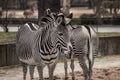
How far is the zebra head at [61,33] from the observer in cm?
903

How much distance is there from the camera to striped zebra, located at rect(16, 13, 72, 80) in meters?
9.12

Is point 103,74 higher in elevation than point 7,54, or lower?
lower

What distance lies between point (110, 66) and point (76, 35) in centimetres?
397

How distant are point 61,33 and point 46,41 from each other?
24.1 inches

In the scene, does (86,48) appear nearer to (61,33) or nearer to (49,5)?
(61,33)

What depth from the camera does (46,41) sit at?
9.58m

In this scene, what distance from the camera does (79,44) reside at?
479 inches

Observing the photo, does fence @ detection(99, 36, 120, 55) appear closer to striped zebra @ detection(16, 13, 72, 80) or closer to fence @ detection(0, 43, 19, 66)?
fence @ detection(0, 43, 19, 66)

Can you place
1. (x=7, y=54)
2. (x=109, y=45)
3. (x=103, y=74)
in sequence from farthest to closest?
1. (x=109, y=45)
2. (x=7, y=54)
3. (x=103, y=74)

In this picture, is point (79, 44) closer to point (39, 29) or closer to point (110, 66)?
point (39, 29)

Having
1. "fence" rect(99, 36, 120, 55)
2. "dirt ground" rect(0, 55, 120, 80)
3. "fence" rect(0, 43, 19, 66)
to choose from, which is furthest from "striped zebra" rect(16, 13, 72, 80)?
"fence" rect(99, 36, 120, 55)

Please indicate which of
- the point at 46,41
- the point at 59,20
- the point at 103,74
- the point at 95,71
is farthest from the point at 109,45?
the point at 59,20

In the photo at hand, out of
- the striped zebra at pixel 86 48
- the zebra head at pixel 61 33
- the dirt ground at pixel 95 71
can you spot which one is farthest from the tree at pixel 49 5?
the zebra head at pixel 61 33

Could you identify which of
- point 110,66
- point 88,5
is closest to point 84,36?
point 110,66
